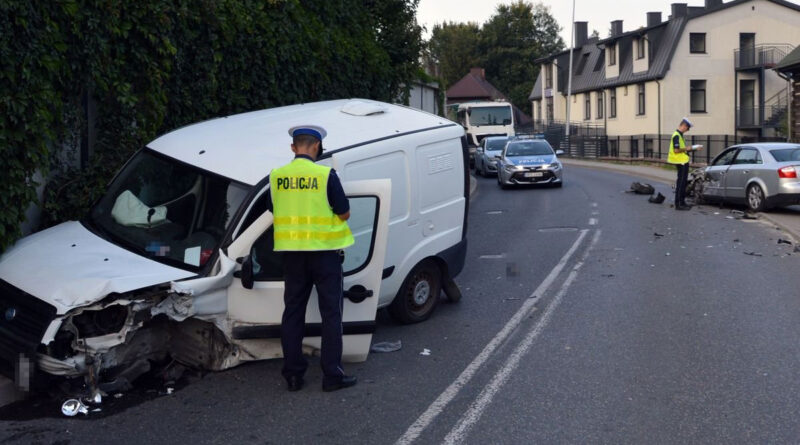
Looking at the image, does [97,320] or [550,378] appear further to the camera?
[550,378]

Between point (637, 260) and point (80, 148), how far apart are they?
741cm

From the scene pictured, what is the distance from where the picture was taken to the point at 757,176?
17344 millimetres

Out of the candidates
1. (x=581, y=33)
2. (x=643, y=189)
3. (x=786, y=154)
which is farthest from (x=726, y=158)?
(x=581, y=33)

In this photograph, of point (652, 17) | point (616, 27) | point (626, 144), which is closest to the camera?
point (626, 144)

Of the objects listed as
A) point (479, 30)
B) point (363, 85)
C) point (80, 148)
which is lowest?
point (80, 148)

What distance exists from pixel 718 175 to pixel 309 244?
15029 millimetres

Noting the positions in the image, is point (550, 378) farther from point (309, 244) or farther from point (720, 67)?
point (720, 67)

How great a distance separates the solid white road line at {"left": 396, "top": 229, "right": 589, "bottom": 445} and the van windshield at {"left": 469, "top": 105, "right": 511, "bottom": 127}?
30648mm

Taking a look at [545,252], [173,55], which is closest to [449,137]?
[173,55]

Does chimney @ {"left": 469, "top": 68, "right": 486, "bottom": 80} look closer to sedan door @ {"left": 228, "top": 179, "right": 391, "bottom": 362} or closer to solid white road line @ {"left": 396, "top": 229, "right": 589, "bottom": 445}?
solid white road line @ {"left": 396, "top": 229, "right": 589, "bottom": 445}

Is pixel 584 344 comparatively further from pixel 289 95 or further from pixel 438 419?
pixel 289 95

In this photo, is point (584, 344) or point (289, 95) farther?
point (289, 95)

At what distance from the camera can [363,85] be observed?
1537cm

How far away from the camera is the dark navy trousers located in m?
6.02
